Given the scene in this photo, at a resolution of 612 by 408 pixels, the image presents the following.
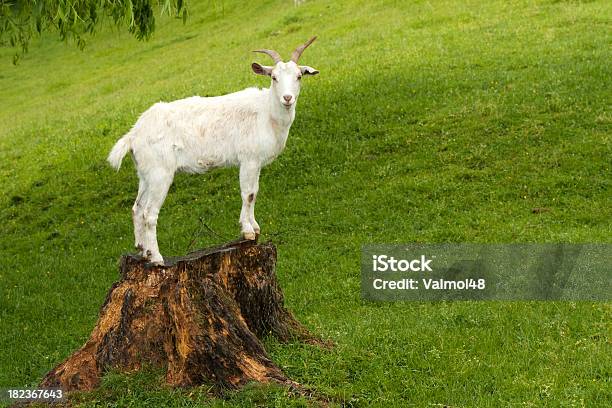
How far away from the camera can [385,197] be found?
17297mm

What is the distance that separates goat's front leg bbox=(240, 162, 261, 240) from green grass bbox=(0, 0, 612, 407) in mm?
1528

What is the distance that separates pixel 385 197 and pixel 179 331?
936 cm

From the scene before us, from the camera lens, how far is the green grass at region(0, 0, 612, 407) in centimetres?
924

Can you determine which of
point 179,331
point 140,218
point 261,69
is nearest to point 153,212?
point 140,218

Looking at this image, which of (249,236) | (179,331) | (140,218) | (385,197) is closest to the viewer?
(179,331)

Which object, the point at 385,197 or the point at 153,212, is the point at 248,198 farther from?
the point at 385,197

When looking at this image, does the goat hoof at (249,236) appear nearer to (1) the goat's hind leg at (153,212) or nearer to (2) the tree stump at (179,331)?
(2) the tree stump at (179,331)

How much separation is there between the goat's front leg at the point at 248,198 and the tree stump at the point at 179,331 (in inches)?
21.4

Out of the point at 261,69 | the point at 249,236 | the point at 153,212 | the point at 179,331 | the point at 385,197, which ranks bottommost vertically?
the point at 385,197

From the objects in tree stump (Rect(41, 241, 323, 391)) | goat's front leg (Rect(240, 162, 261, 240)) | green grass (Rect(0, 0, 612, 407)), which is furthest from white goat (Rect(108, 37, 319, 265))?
green grass (Rect(0, 0, 612, 407))

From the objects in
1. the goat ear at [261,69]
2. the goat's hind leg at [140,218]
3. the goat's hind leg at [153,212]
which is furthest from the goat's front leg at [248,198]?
the goat's hind leg at [140,218]

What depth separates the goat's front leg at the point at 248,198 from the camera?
387 inches

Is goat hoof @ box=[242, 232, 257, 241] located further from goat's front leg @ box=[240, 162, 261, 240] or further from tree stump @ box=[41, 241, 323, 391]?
tree stump @ box=[41, 241, 323, 391]

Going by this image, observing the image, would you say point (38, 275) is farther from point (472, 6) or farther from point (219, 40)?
point (219, 40)
